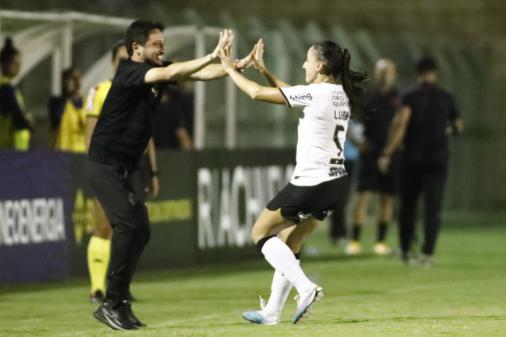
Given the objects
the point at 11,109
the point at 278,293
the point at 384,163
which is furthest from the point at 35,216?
the point at 384,163

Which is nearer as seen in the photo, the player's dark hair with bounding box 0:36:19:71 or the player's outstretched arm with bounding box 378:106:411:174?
the player's dark hair with bounding box 0:36:19:71

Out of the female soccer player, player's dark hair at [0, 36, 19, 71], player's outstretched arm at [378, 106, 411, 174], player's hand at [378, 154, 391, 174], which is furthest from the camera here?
player's hand at [378, 154, 391, 174]

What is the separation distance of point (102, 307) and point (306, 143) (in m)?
1.79

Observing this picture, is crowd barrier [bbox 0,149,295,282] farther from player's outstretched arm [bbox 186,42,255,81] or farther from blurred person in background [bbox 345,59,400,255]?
player's outstretched arm [bbox 186,42,255,81]

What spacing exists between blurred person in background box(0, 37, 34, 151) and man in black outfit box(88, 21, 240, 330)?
464cm

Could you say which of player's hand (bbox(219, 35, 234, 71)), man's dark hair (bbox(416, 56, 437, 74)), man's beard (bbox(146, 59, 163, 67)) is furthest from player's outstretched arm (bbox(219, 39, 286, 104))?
man's dark hair (bbox(416, 56, 437, 74))

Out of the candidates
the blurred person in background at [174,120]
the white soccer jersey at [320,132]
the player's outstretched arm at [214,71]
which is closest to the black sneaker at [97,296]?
the white soccer jersey at [320,132]

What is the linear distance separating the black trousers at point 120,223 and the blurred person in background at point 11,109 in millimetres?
4642

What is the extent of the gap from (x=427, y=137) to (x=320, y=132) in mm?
6257

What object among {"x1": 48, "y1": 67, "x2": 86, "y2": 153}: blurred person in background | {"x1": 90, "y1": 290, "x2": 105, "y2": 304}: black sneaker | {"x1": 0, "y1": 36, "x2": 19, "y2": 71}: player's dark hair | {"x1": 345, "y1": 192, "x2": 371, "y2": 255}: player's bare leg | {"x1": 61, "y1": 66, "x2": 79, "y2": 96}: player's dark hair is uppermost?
{"x1": 0, "y1": 36, "x2": 19, "y2": 71}: player's dark hair

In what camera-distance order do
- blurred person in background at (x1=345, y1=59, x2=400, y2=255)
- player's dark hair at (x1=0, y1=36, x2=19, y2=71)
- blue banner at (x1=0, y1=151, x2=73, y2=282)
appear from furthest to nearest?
blurred person in background at (x1=345, y1=59, x2=400, y2=255) < player's dark hair at (x1=0, y1=36, x2=19, y2=71) < blue banner at (x1=0, y1=151, x2=73, y2=282)

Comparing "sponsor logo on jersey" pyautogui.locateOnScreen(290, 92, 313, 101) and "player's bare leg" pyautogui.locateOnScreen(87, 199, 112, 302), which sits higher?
"sponsor logo on jersey" pyautogui.locateOnScreen(290, 92, 313, 101)

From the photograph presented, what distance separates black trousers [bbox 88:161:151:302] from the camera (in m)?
11.0

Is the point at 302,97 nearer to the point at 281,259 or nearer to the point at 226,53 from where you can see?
the point at 226,53
